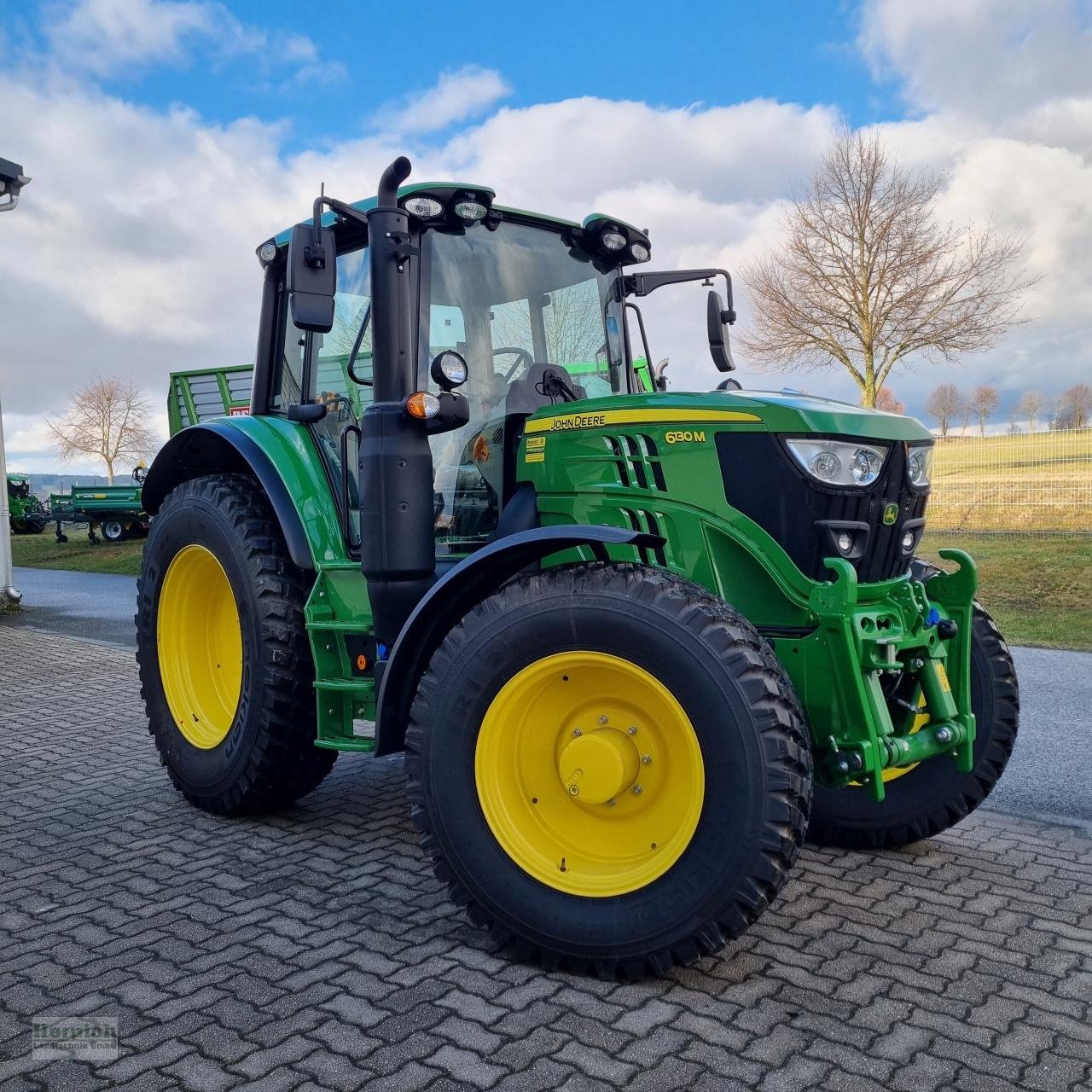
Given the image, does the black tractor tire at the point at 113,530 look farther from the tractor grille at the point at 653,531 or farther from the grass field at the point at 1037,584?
the tractor grille at the point at 653,531

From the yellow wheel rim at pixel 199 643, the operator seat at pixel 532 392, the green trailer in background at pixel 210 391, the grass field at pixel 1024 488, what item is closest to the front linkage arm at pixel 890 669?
the operator seat at pixel 532 392

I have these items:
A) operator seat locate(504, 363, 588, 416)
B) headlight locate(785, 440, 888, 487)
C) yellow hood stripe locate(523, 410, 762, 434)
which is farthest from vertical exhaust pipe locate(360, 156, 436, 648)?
headlight locate(785, 440, 888, 487)

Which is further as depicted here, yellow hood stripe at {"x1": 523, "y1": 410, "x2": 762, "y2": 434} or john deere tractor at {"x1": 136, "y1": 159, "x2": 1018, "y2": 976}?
yellow hood stripe at {"x1": 523, "y1": 410, "x2": 762, "y2": 434}

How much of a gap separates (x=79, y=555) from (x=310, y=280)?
73.3 feet

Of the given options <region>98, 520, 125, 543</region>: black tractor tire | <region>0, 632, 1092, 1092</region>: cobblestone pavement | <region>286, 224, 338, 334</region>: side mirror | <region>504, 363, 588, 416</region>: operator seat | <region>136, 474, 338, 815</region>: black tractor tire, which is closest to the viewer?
<region>0, 632, 1092, 1092</region>: cobblestone pavement

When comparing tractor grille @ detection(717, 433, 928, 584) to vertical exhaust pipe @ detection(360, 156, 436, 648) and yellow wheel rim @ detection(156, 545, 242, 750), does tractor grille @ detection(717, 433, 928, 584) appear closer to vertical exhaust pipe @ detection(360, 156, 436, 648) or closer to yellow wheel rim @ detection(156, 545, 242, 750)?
vertical exhaust pipe @ detection(360, 156, 436, 648)

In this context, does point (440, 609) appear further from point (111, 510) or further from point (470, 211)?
point (111, 510)

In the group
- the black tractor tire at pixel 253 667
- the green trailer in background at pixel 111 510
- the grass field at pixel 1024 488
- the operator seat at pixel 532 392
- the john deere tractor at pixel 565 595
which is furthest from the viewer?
the green trailer in background at pixel 111 510

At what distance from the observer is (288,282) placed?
369 cm

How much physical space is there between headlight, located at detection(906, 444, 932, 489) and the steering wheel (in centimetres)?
152

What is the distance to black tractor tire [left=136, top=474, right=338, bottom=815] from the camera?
4.48 meters

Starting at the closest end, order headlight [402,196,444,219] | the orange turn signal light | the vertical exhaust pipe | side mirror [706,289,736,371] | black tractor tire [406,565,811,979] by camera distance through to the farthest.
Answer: black tractor tire [406,565,811,979] → the orange turn signal light → the vertical exhaust pipe → headlight [402,196,444,219] → side mirror [706,289,736,371]

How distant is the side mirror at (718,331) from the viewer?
194 inches

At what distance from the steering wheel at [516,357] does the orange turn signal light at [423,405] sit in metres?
0.61
